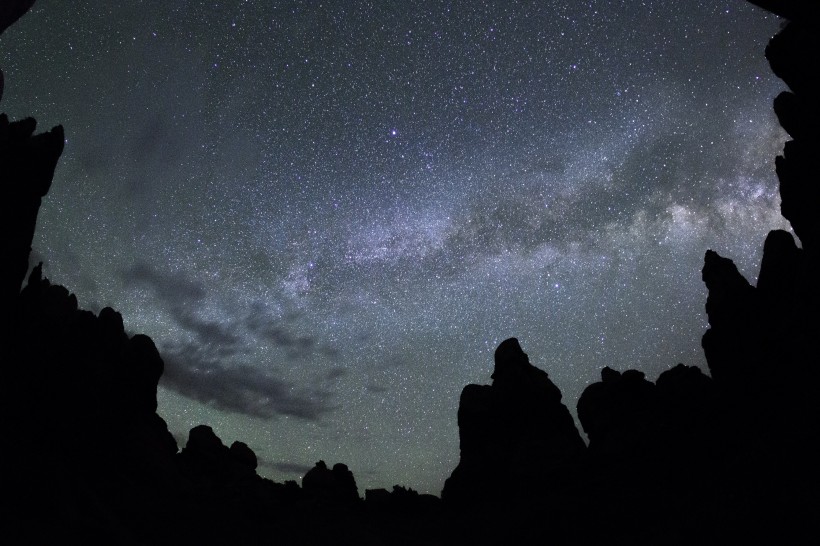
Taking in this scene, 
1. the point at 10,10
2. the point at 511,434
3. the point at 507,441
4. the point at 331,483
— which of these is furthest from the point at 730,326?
the point at 10,10

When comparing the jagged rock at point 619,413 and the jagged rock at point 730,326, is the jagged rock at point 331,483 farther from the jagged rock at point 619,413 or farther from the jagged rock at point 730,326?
the jagged rock at point 730,326

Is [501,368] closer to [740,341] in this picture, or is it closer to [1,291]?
[740,341]

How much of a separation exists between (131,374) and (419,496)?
104ft

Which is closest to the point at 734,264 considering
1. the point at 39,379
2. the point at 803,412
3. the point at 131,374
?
the point at 803,412

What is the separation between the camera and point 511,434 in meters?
45.6

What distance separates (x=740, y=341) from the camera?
127 feet

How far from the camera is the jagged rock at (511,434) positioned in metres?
42.1

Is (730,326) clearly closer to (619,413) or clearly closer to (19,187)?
(619,413)

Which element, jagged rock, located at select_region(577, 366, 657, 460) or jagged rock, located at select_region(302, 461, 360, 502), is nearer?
jagged rock, located at select_region(577, 366, 657, 460)

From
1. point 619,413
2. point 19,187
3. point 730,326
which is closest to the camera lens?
point 19,187

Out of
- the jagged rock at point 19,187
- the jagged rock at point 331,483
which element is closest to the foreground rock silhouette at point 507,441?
the jagged rock at point 19,187

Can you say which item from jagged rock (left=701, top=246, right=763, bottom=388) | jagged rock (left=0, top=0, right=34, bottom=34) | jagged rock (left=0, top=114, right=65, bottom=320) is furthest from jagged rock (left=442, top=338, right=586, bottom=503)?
jagged rock (left=0, top=0, right=34, bottom=34)

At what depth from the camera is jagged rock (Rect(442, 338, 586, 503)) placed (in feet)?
138

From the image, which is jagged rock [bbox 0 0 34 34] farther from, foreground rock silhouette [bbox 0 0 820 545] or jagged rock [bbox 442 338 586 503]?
jagged rock [bbox 442 338 586 503]
